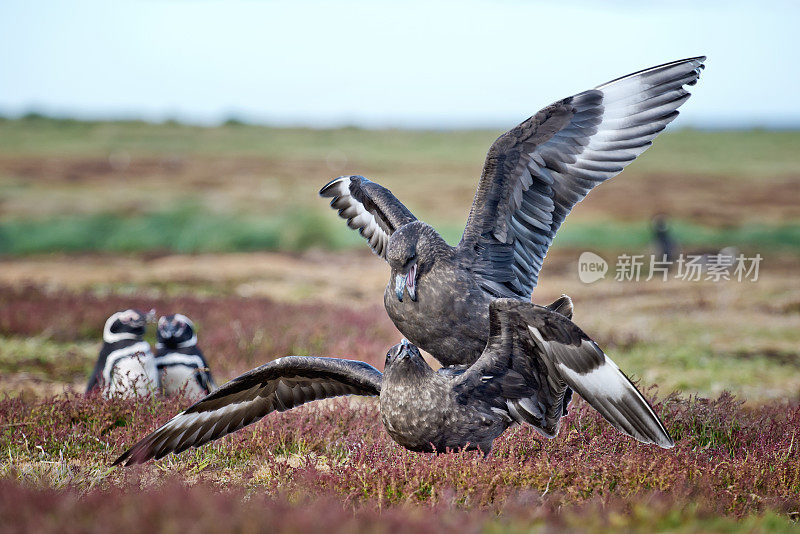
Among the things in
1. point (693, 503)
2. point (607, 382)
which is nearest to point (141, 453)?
point (607, 382)

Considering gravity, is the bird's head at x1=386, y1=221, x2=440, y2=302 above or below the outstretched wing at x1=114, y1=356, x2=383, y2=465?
above

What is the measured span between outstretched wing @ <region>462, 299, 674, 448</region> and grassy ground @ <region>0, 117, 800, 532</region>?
0.38m

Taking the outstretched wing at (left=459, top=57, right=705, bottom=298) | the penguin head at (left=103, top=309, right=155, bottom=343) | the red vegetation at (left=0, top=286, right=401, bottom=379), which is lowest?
the red vegetation at (left=0, top=286, right=401, bottom=379)

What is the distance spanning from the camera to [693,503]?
13.5 ft

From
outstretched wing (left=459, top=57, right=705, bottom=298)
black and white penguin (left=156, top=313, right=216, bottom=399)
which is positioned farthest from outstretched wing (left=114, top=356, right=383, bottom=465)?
black and white penguin (left=156, top=313, right=216, bottom=399)

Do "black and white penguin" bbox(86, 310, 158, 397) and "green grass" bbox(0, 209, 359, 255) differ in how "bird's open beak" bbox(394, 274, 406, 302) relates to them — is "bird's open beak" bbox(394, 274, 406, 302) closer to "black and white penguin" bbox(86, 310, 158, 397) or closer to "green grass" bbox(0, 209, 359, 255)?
"black and white penguin" bbox(86, 310, 158, 397)

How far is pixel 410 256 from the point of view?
448 cm

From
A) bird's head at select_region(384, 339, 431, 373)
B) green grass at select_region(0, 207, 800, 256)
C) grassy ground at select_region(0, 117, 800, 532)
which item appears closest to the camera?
grassy ground at select_region(0, 117, 800, 532)

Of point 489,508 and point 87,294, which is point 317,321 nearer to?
point 87,294

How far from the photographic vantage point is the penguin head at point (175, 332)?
7.39 meters

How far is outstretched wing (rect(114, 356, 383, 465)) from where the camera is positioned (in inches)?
188

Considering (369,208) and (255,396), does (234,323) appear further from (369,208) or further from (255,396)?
(255,396)

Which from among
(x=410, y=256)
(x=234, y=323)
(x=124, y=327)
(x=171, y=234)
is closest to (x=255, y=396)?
(x=410, y=256)

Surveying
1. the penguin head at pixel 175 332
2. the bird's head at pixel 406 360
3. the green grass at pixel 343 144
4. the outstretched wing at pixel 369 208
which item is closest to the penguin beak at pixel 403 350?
the bird's head at pixel 406 360
